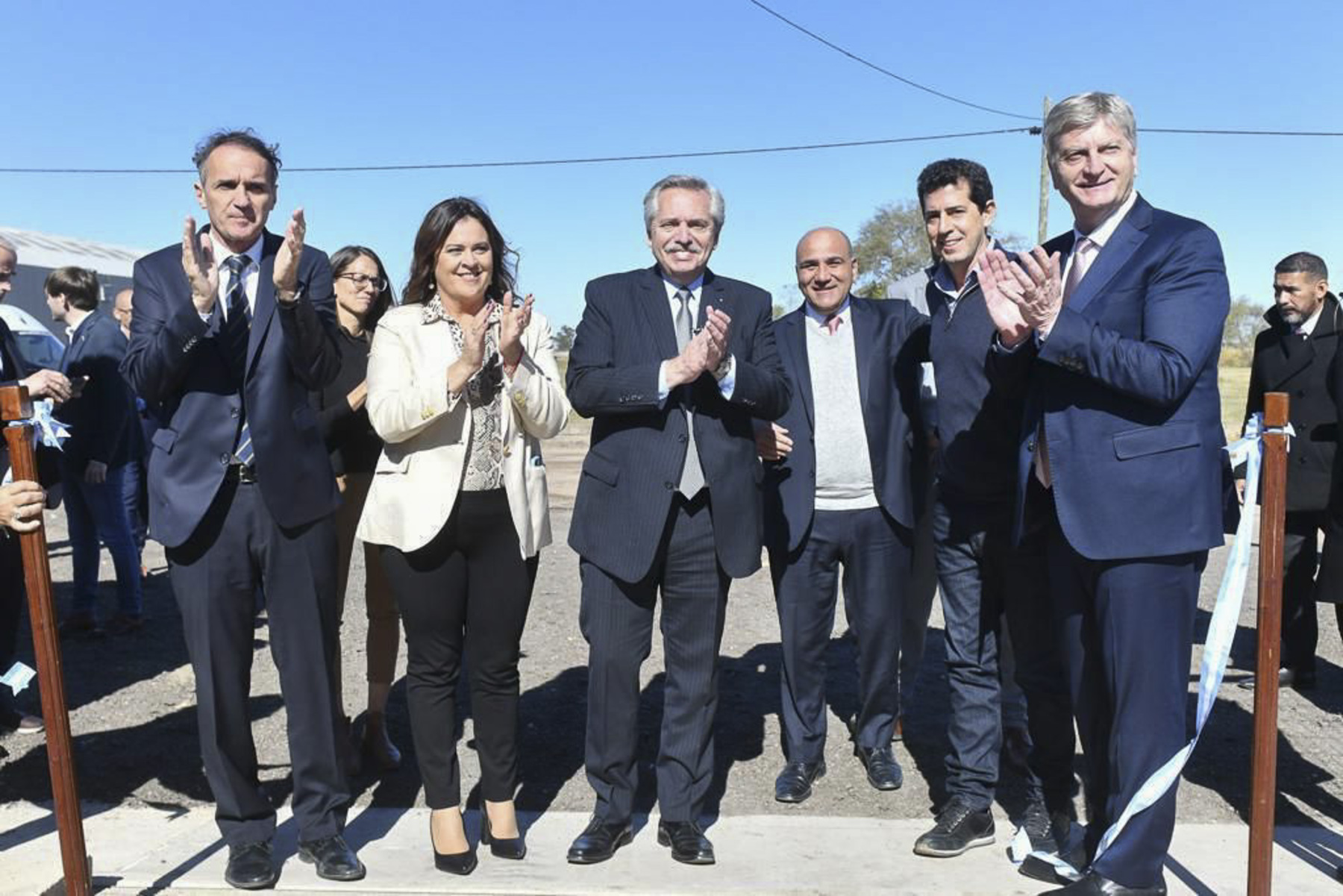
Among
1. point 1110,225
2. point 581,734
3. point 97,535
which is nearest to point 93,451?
point 97,535

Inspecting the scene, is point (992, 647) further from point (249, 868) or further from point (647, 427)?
point (249, 868)

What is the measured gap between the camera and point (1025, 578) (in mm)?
3846

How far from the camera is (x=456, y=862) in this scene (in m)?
3.72

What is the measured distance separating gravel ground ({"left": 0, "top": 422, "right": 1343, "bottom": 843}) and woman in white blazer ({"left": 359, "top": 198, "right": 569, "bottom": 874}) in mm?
766

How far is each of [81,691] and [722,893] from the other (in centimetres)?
409

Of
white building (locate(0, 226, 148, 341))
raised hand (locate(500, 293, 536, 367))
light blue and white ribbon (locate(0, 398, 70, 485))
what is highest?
white building (locate(0, 226, 148, 341))

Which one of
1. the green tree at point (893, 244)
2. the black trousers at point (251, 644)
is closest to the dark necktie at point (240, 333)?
the black trousers at point (251, 644)

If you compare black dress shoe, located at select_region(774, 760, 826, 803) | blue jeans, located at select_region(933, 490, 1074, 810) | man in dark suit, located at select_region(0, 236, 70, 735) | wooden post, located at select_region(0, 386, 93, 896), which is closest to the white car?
man in dark suit, located at select_region(0, 236, 70, 735)

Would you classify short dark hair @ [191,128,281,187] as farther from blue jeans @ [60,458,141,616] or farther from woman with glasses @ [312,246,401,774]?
blue jeans @ [60,458,141,616]

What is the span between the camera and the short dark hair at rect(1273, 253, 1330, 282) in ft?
19.9

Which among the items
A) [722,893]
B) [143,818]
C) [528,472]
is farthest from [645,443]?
[143,818]

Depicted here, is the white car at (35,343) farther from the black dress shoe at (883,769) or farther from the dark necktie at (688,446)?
the black dress shoe at (883,769)

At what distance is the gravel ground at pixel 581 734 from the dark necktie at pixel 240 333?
1.62 metres

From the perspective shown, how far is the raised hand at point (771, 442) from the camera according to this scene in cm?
441
